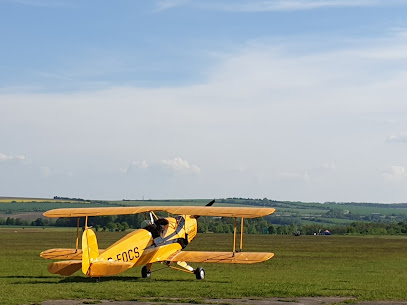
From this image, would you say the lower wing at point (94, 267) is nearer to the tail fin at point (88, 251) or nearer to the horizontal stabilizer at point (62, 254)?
the tail fin at point (88, 251)

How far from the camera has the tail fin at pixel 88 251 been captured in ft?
72.1

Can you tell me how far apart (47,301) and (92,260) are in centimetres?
398

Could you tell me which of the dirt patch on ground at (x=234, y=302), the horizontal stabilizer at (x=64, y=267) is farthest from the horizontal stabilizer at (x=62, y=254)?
the dirt patch on ground at (x=234, y=302)

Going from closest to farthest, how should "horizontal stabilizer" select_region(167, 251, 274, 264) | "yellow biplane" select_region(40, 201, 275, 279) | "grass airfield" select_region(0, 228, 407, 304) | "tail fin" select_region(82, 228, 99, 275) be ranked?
"grass airfield" select_region(0, 228, 407, 304) < "tail fin" select_region(82, 228, 99, 275) < "yellow biplane" select_region(40, 201, 275, 279) < "horizontal stabilizer" select_region(167, 251, 274, 264)

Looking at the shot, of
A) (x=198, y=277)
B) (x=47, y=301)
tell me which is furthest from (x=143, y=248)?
(x=47, y=301)

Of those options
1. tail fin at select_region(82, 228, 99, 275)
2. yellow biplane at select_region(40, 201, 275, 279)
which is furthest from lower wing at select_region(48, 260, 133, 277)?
tail fin at select_region(82, 228, 99, 275)

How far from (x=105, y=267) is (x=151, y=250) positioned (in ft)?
9.44

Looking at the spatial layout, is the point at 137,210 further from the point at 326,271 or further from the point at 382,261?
the point at 382,261

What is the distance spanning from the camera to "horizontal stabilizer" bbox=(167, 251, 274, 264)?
A: 966 inches

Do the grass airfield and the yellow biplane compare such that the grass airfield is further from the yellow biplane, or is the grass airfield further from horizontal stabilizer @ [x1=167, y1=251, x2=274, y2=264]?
horizontal stabilizer @ [x1=167, y1=251, x2=274, y2=264]

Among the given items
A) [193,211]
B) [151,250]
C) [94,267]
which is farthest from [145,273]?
[94,267]

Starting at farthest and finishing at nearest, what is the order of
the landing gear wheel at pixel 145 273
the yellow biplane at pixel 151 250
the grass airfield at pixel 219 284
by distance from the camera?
the landing gear wheel at pixel 145 273 → the yellow biplane at pixel 151 250 → the grass airfield at pixel 219 284

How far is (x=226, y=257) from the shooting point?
2481 centimetres

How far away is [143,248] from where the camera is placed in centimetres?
2462
